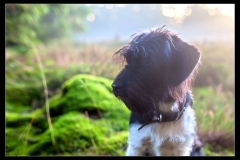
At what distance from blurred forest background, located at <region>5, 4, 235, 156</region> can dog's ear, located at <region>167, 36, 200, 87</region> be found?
968mm

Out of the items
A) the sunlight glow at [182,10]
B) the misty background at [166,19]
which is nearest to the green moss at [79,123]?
the misty background at [166,19]

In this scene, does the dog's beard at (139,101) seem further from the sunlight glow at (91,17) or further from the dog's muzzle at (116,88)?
the sunlight glow at (91,17)

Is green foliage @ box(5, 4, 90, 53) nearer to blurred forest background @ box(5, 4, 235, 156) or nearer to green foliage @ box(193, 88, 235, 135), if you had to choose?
blurred forest background @ box(5, 4, 235, 156)

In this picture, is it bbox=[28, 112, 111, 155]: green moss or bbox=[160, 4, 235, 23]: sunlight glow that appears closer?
bbox=[28, 112, 111, 155]: green moss

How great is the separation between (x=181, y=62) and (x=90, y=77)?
1544 mm

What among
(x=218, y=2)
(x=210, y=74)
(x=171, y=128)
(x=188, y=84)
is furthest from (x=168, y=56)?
(x=210, y=74)

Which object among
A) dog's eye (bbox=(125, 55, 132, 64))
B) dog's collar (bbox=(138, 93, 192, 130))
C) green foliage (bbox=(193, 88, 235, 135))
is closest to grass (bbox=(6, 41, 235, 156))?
green foliage (bbox=(193, 88, 235, 135))

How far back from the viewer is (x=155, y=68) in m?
1.98

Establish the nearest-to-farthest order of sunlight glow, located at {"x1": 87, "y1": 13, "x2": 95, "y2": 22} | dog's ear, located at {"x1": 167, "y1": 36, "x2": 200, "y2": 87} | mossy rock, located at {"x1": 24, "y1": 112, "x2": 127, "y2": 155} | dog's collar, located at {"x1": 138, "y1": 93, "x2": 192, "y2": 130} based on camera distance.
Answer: dog's ear, located at {"x1": 167, "y1": 36, "x2": 200, "y2": 87} → dog's collar, located at {"x1": 138, "y1": 93, "x2": 192, "y2": 130} → mossy rock, located at {"x1": 24, "y1": 112, "x2": 127, "y2": 155} → sunlight glow, located at {"x1": 87, "y1": 13, "x2": 95, "y2": 22}

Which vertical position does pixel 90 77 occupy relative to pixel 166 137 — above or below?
above

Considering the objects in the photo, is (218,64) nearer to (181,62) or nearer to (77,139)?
(181,62)

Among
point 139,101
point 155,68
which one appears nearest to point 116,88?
point 139,101

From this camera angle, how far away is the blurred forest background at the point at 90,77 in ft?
10.0

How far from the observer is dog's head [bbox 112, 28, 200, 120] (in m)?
1.94
